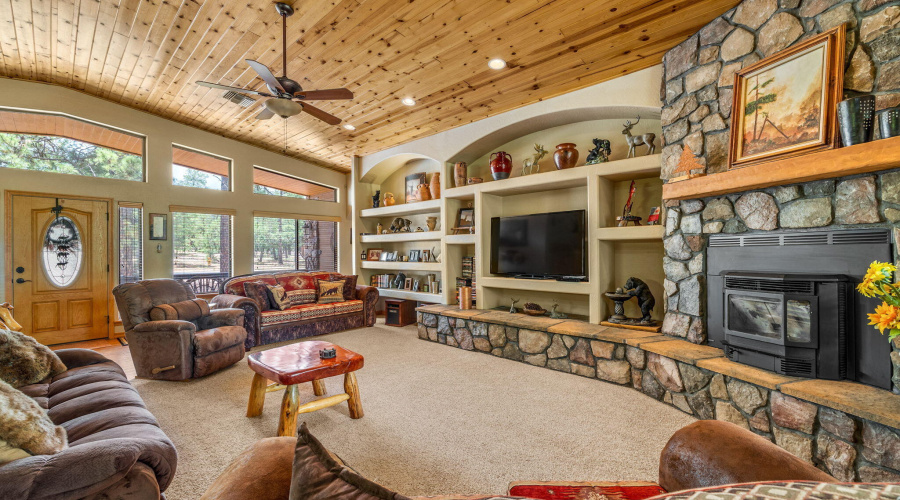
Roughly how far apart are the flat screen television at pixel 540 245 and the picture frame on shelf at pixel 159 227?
4.96 metres

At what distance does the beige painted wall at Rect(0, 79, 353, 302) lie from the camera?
4586mm

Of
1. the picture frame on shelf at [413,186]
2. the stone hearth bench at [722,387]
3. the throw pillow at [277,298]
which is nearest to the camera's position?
the stone hearth bench at [722,387]

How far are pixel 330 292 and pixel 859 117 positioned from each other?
5588 millimetres

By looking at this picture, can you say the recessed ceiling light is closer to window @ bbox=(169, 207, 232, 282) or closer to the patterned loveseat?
the patterned loveseat

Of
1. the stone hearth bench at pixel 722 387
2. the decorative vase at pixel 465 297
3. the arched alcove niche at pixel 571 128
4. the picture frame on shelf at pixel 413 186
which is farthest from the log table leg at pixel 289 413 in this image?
the picture frame on shelf at pixel 413 186

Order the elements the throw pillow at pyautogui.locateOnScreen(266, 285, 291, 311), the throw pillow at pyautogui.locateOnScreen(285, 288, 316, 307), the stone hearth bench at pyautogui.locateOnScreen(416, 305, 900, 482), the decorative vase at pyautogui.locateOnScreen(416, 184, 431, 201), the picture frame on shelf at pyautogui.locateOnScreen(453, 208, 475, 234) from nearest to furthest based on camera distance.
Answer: the stone hearth bench at pyautogui.locateOnScreen(416, 305, 900, 482) < the throw pillow at pyautogui.locateOnScreen(266, 285, 291, 311) < the throw pillow at pyautogui.locateOnScreen(285, 288, 316, 307) < the picture frame on shelf at pyautogui.locateOnScreen(453, 208, 475, 234) < the decorative vase at pyautogui.locateOnScreen(416, 184, 431, 201)

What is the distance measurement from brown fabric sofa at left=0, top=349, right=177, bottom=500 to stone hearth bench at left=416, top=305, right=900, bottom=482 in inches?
122

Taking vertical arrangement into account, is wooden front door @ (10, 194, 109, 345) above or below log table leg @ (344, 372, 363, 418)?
above

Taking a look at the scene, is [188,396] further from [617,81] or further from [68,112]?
[617,81]

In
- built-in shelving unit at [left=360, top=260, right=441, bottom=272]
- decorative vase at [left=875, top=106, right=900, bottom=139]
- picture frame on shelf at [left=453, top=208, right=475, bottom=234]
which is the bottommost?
built-in shelving unit at [left=360, top=260, right=441, bottom=272]

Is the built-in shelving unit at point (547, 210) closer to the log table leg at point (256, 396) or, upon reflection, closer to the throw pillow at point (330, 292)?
the throw pillow at point (330, 292)

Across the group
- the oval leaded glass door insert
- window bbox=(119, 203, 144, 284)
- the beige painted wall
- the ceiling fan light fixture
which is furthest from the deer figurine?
the oval leaded glass door insert

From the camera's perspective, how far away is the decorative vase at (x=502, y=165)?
4.69 meters

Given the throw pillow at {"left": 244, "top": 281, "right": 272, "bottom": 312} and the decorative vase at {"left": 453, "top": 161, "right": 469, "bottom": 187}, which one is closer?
the throw pillow at {"left": 244, "top": 281, "right": 272, "bottom": 312}
